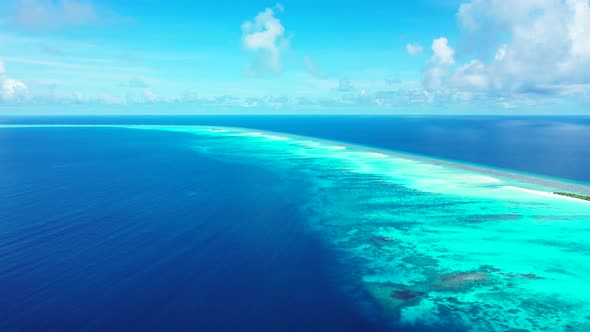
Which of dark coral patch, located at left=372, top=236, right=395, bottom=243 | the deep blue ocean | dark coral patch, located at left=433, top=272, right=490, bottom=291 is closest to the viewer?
the deep blue ocean

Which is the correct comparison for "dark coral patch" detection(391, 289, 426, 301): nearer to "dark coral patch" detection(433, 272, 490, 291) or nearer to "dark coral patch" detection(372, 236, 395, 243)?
"dark coral patch" detection(433, 272, 490, 291)

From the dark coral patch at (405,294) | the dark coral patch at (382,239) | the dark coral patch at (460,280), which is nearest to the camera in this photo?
the dark coral patch at (405,294)

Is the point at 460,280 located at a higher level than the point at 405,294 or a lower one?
higher

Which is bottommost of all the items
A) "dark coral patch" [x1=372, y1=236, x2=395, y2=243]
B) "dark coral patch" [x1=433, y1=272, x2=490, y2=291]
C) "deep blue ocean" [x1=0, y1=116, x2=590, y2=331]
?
"deep blue ocean" [x1=0, y1=116, x2=590, y2=331]

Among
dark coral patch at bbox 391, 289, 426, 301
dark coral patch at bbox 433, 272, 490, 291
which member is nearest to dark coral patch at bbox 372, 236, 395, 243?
dark coral patch at bbox 433, 272, 490, 291

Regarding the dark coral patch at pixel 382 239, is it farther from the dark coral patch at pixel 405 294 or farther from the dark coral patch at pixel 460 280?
the dark coral patch at pixel 405 294

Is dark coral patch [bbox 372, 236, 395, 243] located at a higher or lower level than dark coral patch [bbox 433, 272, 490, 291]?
lower

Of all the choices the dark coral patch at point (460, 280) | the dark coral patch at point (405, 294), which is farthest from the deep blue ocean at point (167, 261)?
the dark coral patch at point (460, 280)

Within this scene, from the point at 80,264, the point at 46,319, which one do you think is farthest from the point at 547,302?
the point at 80,264

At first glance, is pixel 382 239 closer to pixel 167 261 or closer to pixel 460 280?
pixel 460 280

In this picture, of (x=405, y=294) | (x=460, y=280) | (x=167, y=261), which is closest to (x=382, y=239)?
(x=460, y=280)

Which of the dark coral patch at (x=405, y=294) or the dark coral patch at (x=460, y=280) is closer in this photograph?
the dark coral patch at (x=405, y=294)

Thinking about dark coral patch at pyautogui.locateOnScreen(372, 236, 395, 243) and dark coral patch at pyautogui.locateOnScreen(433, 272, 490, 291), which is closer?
dark coral patch at pyautogui.locateOnScreen(433, 272, 490, 291)
